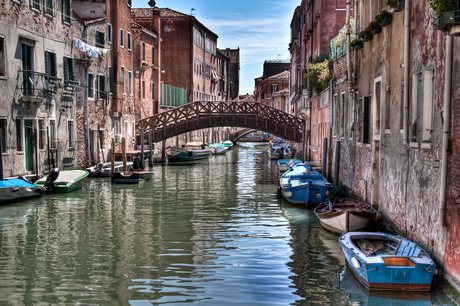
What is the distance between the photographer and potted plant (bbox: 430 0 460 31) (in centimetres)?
579

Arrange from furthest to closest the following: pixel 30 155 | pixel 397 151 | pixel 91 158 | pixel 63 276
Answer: pixel 91 158, pixel 30 155, pixel 397 151, pixel 63 276

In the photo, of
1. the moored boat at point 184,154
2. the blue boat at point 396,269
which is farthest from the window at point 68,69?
Answer: the blue boat at point 396,269

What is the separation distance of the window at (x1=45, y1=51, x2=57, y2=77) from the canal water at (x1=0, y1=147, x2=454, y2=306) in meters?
5.38

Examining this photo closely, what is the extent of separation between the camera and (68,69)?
20547 millimetres

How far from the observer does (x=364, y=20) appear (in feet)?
42.0

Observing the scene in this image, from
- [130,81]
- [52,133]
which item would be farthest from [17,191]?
[130,81]

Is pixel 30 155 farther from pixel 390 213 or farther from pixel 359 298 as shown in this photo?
pixel 359 298

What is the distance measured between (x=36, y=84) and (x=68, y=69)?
323cm

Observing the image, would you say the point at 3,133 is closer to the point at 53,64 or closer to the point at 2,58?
the point at 2,58

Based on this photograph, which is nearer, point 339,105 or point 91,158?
point 339,105

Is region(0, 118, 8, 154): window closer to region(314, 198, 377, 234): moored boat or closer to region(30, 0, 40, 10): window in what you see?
region(30, 0, 40, 10): window

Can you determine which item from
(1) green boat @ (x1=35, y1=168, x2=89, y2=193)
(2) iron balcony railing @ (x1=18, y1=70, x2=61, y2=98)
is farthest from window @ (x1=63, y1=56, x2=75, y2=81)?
(1) green boat @ (x1=35, y1=168, x2=89, y2=193)

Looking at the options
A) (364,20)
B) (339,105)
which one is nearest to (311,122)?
(339,105)

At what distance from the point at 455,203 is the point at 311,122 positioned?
19.9 m
